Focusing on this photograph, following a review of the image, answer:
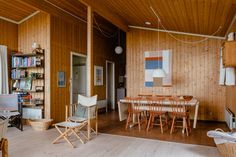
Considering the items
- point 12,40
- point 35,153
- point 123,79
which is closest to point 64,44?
point 12,40

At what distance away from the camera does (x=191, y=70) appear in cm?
612

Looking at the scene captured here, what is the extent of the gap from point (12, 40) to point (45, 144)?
3370 mm

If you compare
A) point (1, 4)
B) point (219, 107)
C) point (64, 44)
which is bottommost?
point (219, 107)

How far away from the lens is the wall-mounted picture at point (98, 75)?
7.36 metres

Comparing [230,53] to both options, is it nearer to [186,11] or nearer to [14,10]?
[186,11]

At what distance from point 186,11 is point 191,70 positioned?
2.51 metres

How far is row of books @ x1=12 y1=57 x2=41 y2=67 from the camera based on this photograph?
205 inches

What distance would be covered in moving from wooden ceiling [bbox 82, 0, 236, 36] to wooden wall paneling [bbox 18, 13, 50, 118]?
169 centimetres

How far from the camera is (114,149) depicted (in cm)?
347

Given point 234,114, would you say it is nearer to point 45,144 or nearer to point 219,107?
point 219,107

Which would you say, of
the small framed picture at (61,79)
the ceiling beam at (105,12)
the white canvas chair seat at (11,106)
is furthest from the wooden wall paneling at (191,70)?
the white canvas chair seat at (11,106)

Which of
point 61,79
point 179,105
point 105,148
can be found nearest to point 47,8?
point 61,79

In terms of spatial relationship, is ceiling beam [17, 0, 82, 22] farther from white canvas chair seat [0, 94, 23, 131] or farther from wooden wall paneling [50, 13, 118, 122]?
white canvas chair seat [0, 94, 23, 131]

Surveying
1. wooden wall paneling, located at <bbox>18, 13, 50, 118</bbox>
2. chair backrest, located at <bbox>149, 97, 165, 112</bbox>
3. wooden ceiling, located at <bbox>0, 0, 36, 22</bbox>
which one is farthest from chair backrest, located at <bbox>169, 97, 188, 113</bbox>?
wooden ceiling, located at <bbox>0, 0, 36, 22</bbox>
